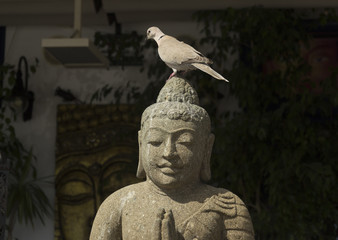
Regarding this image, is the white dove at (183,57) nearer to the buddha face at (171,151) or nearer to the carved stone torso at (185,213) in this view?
the buddha face at (171,151)

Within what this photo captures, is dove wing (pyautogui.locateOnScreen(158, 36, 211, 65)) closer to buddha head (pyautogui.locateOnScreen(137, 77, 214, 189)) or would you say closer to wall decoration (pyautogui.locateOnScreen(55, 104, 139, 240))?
buddha head (pyautogui.locateOnScreen(137, 77, 214, 189))

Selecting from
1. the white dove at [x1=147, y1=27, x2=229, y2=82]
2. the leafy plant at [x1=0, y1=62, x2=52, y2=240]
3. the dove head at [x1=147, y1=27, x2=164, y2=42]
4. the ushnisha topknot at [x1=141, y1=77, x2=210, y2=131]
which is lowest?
the leafy plant at [x1=0, y1=62, x2=52, y2=240]

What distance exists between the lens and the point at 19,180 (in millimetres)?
4930

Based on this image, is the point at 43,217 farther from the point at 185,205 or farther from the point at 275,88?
the point at 185,205

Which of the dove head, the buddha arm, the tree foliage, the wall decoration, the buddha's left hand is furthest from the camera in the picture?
the wall decoration

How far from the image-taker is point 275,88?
4547mm

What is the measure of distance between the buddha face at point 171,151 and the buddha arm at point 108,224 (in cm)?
23

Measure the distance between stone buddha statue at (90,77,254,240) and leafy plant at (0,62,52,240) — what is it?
2.56 metres

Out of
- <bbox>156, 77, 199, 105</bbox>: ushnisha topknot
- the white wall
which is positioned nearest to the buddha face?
<bbox>156, 77, 199, 105</bbox>: ushnisha topknot

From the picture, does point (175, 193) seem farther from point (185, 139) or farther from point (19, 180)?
point (19, 180)

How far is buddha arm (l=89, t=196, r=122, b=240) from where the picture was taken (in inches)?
95.3

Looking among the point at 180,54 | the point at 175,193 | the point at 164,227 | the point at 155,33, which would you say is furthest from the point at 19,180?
the point at 164,227

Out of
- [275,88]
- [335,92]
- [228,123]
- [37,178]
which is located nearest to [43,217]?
[37,178]

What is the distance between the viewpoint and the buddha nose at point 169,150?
235 cm
